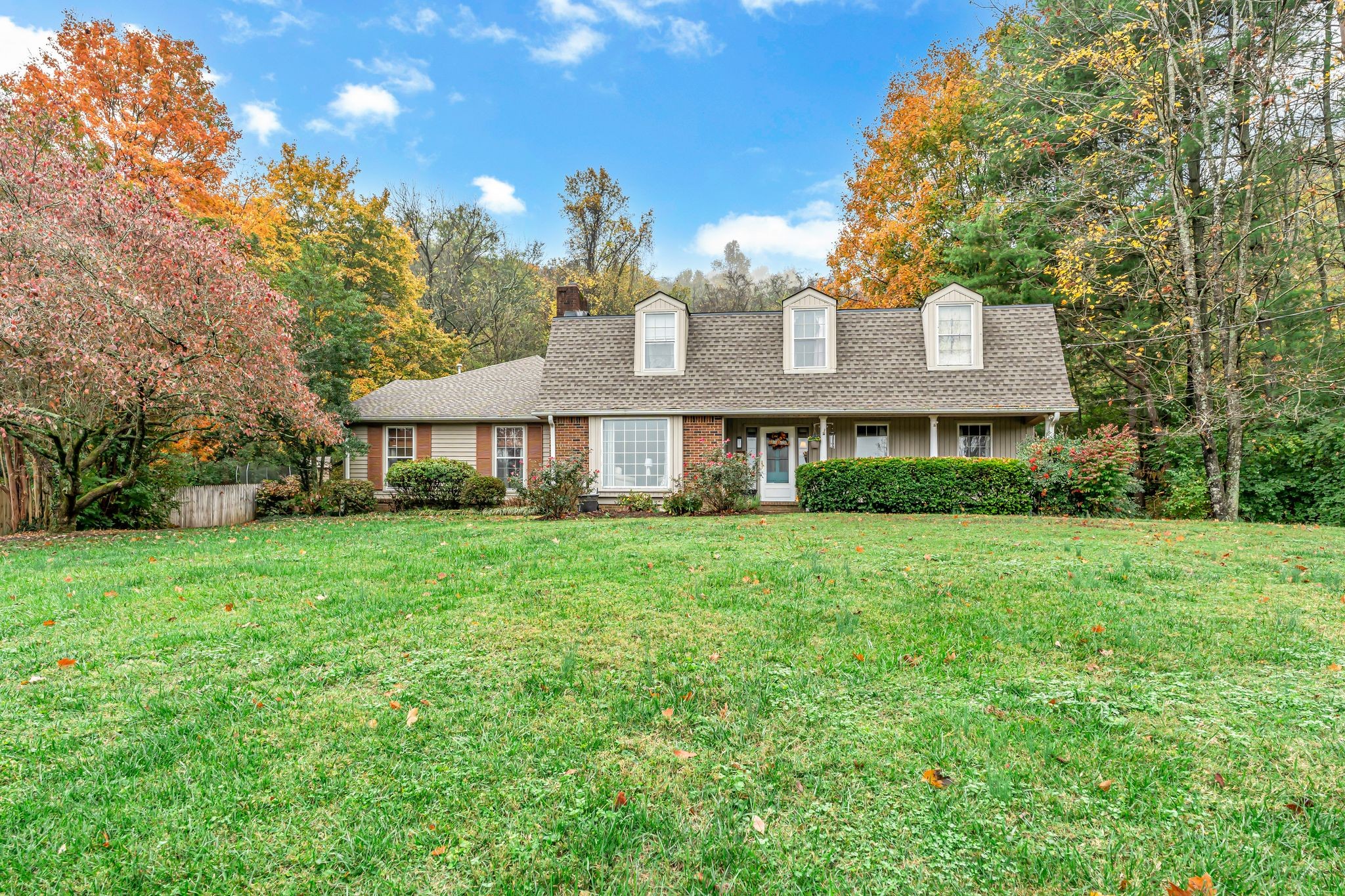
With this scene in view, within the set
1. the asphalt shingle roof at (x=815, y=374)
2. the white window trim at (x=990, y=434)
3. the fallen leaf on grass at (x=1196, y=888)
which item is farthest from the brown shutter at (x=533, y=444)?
the fallen leaf on grass at (x=1196, y=888)

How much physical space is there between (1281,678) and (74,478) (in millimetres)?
16077

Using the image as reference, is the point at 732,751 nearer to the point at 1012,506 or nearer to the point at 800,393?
the point at 1012,506

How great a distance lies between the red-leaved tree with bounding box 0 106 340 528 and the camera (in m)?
8.77

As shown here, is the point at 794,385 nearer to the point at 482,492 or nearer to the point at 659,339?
the point at 659,339

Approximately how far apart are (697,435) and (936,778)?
12014mm

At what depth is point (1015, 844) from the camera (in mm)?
2053

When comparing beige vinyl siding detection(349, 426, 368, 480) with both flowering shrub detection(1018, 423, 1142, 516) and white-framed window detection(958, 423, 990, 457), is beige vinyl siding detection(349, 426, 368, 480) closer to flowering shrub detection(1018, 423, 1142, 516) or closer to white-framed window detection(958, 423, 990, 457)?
white-framed window detection(958, 423, 990, 457)

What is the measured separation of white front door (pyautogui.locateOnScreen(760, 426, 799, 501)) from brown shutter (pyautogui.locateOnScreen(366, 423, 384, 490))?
35.6 feet

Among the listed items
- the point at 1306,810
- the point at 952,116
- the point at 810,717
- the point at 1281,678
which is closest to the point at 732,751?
the point at 810,717

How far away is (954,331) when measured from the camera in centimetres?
1441

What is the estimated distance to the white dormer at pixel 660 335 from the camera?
1505cm

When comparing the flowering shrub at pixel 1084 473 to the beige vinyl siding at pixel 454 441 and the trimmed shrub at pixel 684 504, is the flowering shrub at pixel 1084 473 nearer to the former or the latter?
the trimmed shrub at pixel 684 504

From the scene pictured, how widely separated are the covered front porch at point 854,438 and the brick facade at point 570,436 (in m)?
3.45

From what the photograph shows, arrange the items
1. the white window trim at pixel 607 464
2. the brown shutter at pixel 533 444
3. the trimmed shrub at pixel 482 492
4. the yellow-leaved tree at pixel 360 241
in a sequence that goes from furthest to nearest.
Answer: the yellow-leaved tree at pixel 360 241 < the brown shutter at pixel 533 444 < the trimmed shrub at pixel 482 492 < the white window trim at pixel 607 464
